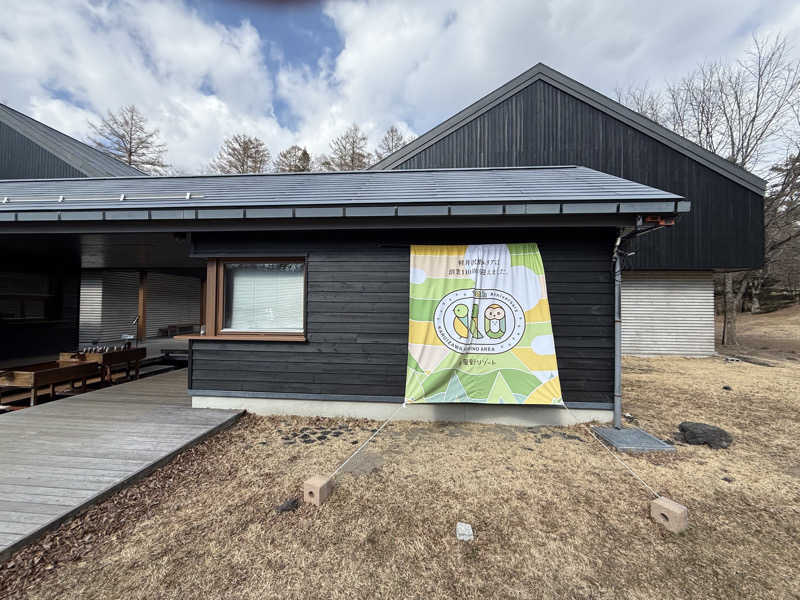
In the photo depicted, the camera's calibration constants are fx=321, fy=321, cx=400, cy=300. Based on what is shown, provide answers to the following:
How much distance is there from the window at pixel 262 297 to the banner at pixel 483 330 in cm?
164

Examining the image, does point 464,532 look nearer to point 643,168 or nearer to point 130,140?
point 643,168

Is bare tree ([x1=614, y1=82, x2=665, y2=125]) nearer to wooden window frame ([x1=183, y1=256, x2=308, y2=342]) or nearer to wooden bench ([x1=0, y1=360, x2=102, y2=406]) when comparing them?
wooden window frame ([x1=183, y1=256, x2=308, y2=342])

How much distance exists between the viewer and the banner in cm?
387

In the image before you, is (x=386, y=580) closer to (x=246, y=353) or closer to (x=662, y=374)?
(x=246, y=353)

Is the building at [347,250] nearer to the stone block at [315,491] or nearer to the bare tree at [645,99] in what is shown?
A: the stone block at [315,491]

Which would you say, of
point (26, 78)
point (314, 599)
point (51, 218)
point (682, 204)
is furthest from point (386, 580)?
point (26, 78)

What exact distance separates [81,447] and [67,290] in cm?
904

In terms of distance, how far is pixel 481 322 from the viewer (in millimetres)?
3930

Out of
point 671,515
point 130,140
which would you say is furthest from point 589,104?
point 130,140

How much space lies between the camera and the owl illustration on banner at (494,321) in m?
3.90

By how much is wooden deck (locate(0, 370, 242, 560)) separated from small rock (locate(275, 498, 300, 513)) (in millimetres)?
1385

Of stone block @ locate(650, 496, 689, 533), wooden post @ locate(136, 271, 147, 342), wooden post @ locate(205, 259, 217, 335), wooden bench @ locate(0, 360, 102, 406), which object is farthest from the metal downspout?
wooden post @ locate(136, 271, 147, 342)

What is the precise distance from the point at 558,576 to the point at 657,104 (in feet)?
71.6

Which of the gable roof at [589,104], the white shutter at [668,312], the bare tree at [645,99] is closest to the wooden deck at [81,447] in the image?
the gable roof at [589,104]
